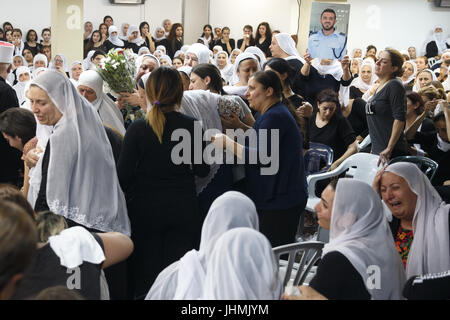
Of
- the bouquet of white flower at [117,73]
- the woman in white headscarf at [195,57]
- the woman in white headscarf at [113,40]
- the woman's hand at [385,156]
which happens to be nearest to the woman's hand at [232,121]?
the bouquet of white flower at [117,73]

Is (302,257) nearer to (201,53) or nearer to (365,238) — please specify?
(365,238)

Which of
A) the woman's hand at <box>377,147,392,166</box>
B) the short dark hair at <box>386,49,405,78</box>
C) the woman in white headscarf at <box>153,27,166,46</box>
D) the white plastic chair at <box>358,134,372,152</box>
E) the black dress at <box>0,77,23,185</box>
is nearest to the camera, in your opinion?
the black dress at <box>0,77,23,185</box>

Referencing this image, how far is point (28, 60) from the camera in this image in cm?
1045

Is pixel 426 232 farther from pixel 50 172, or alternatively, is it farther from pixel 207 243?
pixel 50 172

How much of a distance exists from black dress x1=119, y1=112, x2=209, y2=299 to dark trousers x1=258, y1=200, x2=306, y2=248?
0.36 m

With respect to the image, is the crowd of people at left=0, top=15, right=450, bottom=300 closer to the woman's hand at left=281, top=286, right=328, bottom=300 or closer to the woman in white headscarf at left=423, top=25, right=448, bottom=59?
the woman's hand at left=281, top=286, right=328, bottom=300

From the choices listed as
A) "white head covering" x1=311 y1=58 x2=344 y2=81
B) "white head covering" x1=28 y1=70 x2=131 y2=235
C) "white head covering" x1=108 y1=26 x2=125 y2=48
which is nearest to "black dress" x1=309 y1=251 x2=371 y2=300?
"white head covering" x1=28 y1=70 x2=131 y2=235

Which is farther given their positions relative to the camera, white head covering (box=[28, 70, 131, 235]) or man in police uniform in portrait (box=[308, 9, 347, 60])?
man in police uniform in portrait (box=[308, 9, 347, 60])

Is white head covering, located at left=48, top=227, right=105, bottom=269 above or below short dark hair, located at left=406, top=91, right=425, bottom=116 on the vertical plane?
below

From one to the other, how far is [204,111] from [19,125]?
1.06 m

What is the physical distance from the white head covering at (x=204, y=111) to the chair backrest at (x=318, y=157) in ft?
4.78

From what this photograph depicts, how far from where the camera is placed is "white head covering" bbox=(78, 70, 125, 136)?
11.6 feet

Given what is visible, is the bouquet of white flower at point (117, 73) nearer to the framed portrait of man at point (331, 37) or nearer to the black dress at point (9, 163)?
the black dress at point (9, 163)

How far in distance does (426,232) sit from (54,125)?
5.99ft
